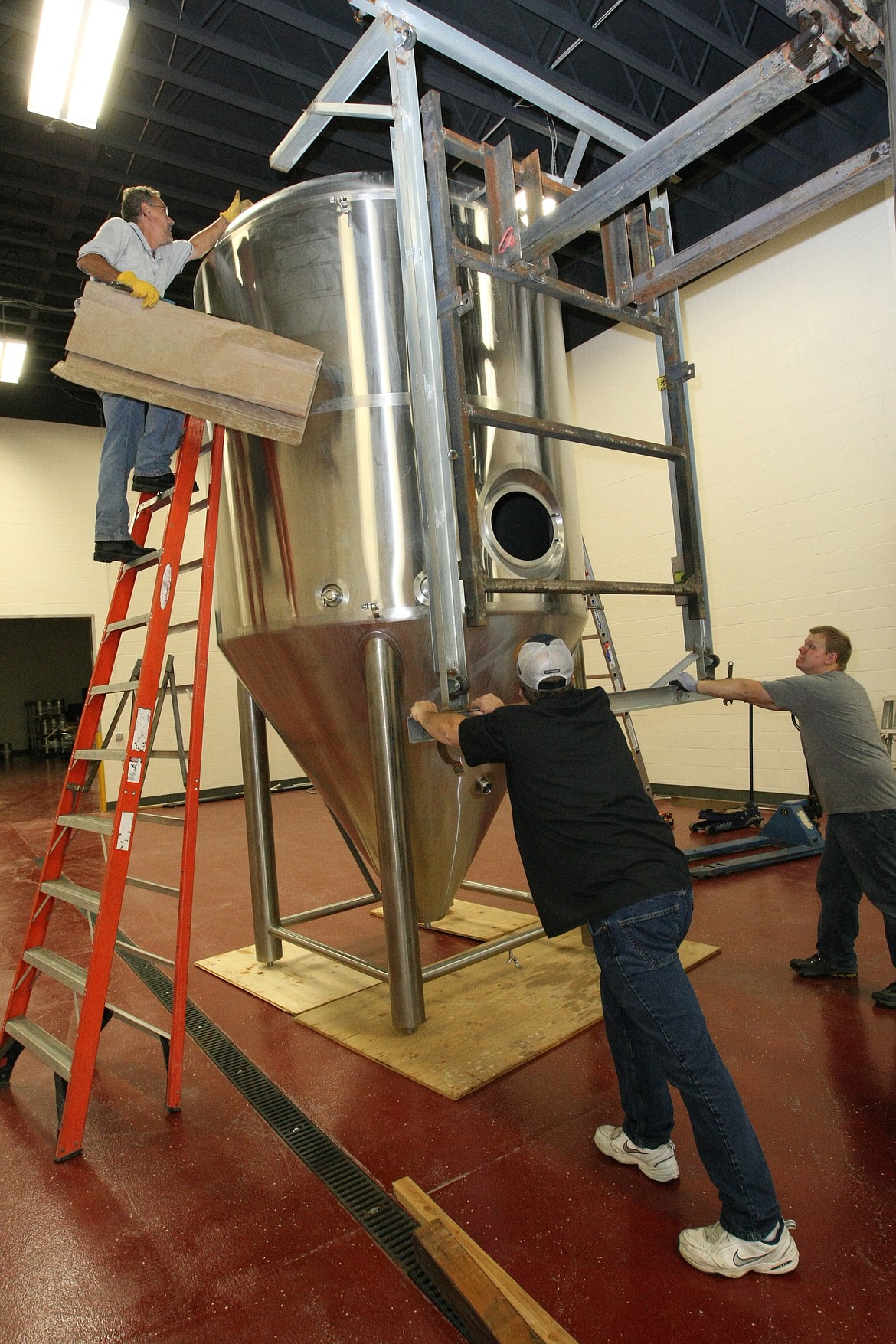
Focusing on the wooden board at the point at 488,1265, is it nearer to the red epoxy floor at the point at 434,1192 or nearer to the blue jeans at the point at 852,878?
the red epoxy floor at the point at 434,1192

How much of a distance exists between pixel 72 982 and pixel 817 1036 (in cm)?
259

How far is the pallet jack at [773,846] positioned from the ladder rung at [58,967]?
366 centimetres

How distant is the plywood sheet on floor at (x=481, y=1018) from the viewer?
2885mm

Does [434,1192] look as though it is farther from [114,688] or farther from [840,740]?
[840,740]

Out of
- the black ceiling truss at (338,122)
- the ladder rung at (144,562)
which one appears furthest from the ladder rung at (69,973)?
the black ceiling truss at (338,122)

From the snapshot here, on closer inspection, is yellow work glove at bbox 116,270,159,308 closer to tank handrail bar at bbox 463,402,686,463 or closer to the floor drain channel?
tank handrail bar at bbox 463,402,686,463

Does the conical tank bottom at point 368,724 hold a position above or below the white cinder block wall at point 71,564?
below

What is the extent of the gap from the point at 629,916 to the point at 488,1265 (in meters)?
0.80

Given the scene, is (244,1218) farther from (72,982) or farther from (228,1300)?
(72,982)

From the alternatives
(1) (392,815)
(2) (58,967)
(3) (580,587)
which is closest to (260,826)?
(1) (392,815)

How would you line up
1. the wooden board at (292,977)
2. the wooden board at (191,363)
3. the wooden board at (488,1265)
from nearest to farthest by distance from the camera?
the wooden board at (488,1265) < the wooden board at (191,363) < the wooden board at (292,977)

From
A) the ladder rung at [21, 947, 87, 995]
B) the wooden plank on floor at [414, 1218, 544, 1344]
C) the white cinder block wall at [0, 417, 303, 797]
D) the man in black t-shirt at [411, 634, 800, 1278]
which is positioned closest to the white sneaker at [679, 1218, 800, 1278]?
the man in black t-shirt at [411, 634, 800, 1278]

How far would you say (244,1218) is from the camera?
7.09ft

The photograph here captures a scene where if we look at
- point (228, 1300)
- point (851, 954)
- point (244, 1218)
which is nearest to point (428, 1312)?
point (228, 1300)
